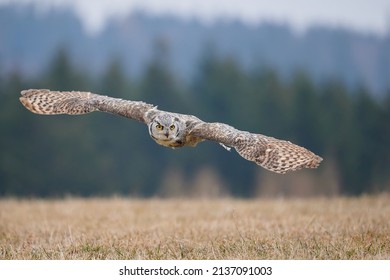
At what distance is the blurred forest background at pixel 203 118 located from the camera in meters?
31.4

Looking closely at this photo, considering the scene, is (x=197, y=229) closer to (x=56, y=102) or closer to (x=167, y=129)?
(x=167, y=129)

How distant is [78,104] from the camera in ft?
23.4

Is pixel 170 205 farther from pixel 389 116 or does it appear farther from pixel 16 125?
pixel 16 125

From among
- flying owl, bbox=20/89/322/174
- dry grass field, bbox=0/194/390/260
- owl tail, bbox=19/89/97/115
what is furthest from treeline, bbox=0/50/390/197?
flying owl, bbox=20/89/322/174

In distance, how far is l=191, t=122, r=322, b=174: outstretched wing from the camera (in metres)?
5.80

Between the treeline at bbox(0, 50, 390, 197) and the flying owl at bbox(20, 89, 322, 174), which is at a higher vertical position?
the flying owl at bbox(20, 89, 322, 174)

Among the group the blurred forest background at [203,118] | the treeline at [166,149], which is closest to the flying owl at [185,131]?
the blurred forest background at [203,118]

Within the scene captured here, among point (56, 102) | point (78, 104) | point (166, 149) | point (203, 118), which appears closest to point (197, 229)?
point (78, 104)

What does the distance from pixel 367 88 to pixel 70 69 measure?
44.0 feet

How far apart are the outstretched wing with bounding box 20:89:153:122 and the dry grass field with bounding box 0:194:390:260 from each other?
106 centimetres

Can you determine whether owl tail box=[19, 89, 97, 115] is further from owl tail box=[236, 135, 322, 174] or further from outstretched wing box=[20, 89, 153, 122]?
owl tail box=[236, 135, 322, 174]

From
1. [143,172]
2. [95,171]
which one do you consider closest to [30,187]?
[95,171]

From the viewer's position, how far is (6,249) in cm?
600

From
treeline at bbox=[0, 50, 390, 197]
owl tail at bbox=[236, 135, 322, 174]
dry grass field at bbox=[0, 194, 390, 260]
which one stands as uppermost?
owl tail at bbox=[236, 135, 322, 174]
